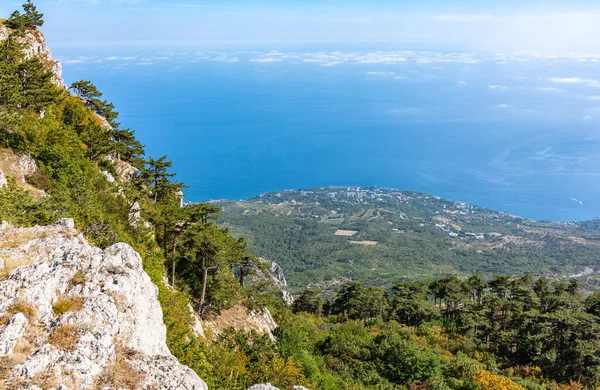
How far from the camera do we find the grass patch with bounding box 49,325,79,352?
7.43 m

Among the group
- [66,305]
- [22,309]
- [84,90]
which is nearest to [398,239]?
[84,90]

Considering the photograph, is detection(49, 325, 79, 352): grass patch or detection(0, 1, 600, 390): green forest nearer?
detection(49, 325, 79, 352): grass patch

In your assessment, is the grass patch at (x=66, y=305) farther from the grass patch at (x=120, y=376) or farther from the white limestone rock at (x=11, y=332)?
the grass patch at (x=120, y=376)

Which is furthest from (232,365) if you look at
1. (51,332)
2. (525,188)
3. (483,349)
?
(525,188)

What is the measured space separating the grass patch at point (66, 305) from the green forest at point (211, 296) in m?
5.69

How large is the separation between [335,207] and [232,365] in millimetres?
177077

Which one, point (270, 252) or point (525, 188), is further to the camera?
point (525, 188)

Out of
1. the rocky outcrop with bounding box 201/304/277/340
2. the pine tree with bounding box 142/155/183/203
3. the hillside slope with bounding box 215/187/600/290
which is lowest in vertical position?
the hillside slope with bounding box 215/187/600/290

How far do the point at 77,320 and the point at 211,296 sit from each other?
45.9 feet

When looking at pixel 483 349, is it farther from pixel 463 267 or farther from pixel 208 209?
pixel 463 267

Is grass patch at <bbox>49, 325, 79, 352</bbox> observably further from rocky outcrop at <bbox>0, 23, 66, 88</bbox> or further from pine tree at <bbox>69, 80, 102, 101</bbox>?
pine tree at <bbox>69, 80, 102, 101</bbox>

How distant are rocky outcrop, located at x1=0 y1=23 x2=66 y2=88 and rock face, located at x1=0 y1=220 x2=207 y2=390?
30.0m

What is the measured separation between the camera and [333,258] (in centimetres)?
13312

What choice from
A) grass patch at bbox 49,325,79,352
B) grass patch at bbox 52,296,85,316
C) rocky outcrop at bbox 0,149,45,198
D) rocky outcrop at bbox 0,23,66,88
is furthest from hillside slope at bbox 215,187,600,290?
grass patch at bbox 49,325,79,352
